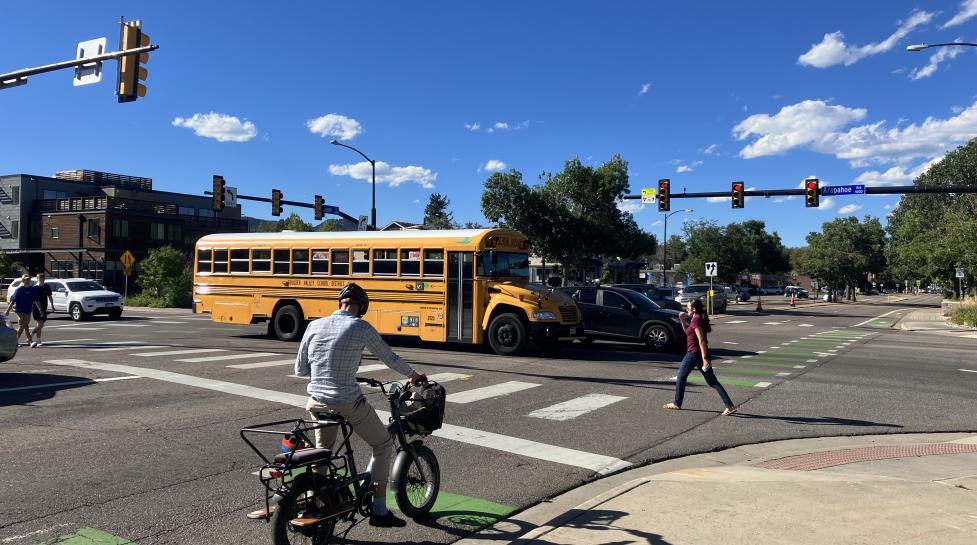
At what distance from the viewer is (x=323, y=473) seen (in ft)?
13.5

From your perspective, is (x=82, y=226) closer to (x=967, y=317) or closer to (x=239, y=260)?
(x=239, y=260)

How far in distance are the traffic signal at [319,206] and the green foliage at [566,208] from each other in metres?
11.1

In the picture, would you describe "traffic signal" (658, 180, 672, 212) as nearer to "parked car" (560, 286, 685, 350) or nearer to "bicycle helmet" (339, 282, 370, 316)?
"parked car" (560, 286, 685, 350)

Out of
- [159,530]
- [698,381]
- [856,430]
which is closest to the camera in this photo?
[159,530]

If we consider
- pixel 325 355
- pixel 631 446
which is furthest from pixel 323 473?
pixel 631 446

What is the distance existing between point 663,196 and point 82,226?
153 ft

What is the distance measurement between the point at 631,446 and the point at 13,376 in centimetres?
1006

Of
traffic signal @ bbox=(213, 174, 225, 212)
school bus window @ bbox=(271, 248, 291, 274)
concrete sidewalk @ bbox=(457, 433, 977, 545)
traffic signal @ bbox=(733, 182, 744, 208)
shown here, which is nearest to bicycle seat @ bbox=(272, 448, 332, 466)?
concrete sidewalk @ bbox=(457, 433, 977, 545)

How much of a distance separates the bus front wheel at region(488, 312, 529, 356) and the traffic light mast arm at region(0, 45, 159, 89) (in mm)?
9207

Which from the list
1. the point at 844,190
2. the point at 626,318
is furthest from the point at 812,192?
the point at 626,318

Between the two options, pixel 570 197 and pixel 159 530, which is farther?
pixel 570 197

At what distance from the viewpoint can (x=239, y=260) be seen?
722 inches

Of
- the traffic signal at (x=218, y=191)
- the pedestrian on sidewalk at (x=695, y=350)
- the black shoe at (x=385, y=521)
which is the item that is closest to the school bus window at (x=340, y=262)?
the pedestrian on sidewalk at (x=695, y=350)

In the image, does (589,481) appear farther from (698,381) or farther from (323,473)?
(698,381)
